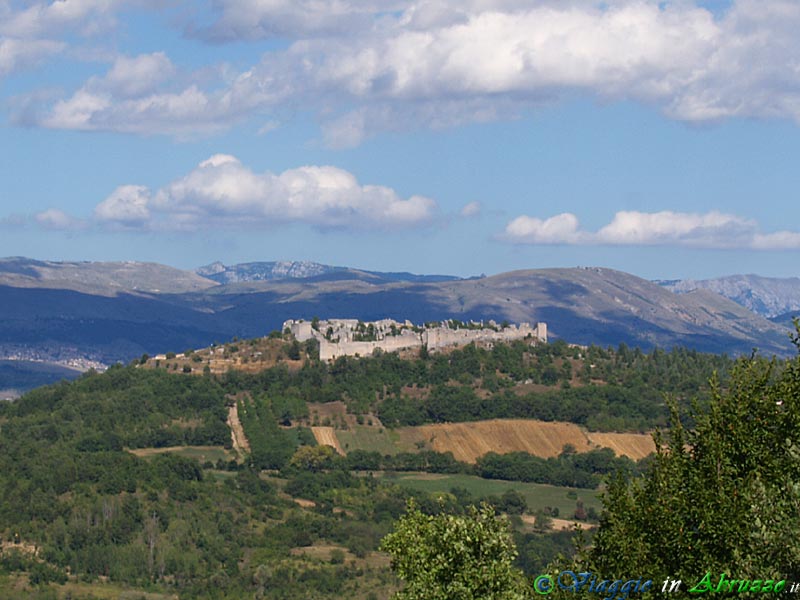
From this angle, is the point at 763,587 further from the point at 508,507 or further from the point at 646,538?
the point at 508,507

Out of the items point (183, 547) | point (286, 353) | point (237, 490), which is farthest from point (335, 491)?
point (286, 353)

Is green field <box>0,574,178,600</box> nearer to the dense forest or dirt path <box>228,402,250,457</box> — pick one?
the dense forest

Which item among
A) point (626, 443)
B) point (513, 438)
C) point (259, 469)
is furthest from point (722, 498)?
point (513, 438)

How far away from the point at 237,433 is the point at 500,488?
37.3 metres

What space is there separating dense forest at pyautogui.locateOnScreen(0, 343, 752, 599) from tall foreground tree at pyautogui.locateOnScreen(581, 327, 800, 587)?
70.0 metres

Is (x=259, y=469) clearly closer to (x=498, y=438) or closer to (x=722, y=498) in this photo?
(x=498, y=438)

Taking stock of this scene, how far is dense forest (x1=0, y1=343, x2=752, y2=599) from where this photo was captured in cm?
11781

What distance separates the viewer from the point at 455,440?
171625 millimetres

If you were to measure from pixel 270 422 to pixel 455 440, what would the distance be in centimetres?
2388

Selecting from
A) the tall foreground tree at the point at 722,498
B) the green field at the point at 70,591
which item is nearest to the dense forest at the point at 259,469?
the green field at the point at 70,591

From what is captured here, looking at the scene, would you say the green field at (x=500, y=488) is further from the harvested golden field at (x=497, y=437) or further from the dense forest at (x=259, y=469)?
the harvested golden field at (x=497, y=437)

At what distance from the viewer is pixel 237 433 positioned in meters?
170

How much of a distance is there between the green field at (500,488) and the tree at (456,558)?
342 ft

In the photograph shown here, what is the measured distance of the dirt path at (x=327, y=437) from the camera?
166150mm
